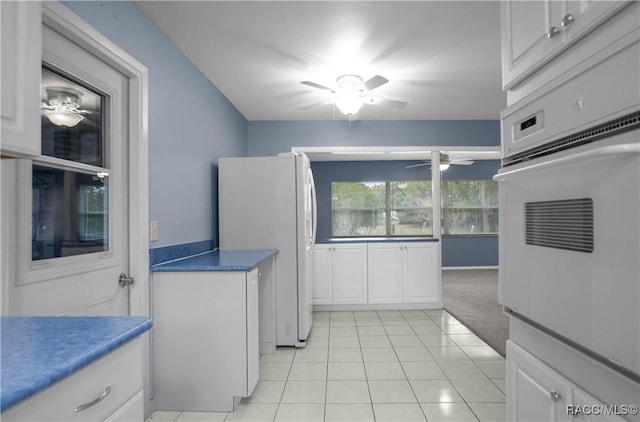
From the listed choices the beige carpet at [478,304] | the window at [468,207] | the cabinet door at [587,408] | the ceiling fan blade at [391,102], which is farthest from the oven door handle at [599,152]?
the window at [468,207]

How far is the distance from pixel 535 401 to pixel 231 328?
5.28ft

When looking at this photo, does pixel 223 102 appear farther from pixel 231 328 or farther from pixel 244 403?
pixel 244 403

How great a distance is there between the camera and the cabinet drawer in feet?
2.30

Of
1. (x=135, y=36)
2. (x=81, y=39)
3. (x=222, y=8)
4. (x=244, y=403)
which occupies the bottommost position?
(x=244, y=403)

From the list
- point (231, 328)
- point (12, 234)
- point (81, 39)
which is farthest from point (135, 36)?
point (231, 328)

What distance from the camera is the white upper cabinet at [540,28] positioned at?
921 mm

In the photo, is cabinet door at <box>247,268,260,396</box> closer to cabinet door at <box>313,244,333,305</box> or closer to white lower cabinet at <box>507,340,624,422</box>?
white lower cabinet at <box>507,340,624,422</box>

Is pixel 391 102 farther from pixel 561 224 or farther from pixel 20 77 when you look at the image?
pixel 20 77

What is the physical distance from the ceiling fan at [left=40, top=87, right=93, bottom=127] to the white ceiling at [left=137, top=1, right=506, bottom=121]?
32.6 inches

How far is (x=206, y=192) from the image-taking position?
3.11 meters

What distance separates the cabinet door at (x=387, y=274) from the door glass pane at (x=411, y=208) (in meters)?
3.20

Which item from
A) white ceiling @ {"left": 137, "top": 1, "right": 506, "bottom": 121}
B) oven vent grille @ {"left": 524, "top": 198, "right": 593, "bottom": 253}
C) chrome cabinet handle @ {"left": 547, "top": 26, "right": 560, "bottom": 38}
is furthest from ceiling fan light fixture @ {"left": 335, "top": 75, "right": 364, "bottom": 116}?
oven vent grille @ {"left": 524, "top": 198, "right": 593, "bottom": 253}

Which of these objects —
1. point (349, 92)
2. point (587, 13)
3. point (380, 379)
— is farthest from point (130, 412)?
point (349, 92)

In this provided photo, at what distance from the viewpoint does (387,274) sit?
4.38 metres
